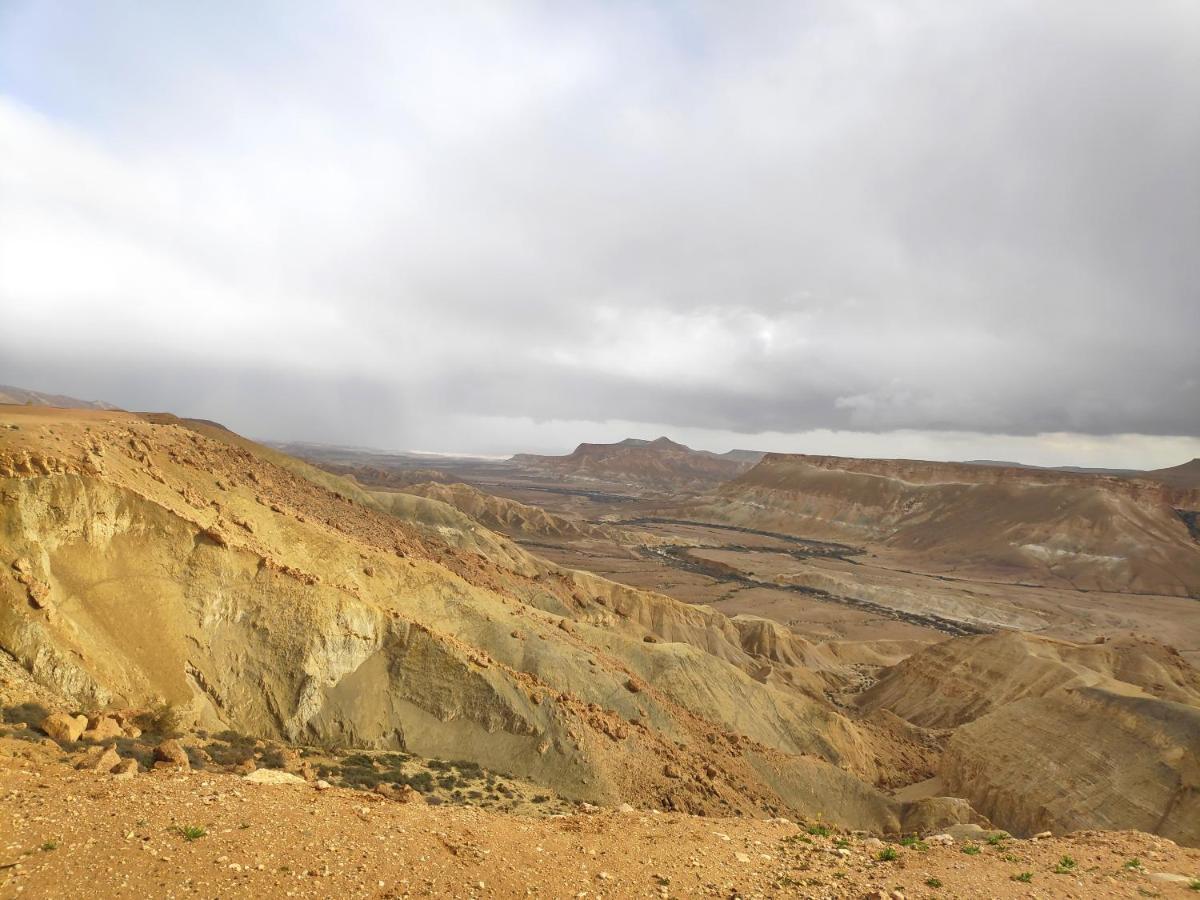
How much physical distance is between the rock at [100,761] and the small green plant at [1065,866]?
1635cm

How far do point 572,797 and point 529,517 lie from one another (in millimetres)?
111027

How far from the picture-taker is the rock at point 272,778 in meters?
11.1

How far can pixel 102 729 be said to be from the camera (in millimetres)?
12102

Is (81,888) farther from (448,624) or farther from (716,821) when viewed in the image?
(448,624)

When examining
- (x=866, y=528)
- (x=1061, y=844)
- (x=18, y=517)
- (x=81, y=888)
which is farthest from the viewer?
(x=866, y=528)

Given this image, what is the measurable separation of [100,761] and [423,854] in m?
6.20

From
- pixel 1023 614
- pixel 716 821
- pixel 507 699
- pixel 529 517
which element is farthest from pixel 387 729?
pixel 529 517

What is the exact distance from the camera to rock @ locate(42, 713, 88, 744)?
11.3m

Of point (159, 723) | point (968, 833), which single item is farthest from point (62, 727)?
point (968, 833)

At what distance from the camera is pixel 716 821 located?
42.2ft

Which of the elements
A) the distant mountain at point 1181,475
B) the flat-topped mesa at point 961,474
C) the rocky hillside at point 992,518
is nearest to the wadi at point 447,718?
the rocky hillside at point 992,518

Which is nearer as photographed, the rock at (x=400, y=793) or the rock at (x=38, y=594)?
the rock at (x=400, y=793)

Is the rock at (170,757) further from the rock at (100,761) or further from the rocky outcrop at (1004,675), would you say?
the rocky outcrop at (1004,675)

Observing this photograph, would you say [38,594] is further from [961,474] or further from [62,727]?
[961,474]
